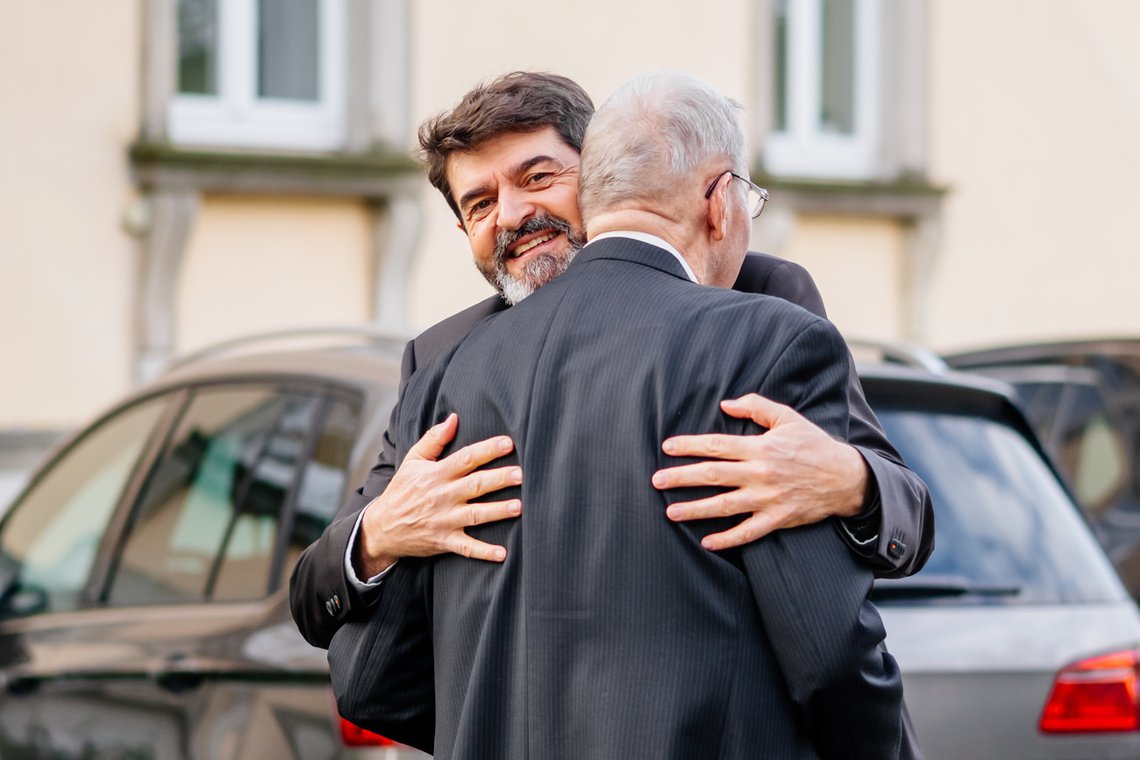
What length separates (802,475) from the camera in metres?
2.12

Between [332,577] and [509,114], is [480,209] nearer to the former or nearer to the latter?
[509,114]

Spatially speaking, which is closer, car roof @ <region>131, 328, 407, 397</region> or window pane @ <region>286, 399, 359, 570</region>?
window pane @ <region>286, 399, 359, 570</region>

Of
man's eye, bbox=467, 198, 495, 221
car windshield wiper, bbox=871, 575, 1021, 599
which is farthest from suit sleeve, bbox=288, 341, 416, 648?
car windshield wiper, bbox=871, 575, 1021, 599

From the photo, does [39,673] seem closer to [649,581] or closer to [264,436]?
[264,436]

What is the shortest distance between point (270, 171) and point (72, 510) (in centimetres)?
477

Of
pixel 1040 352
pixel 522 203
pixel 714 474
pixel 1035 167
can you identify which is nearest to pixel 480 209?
pixel 522 203

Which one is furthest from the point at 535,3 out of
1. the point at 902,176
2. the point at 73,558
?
the point at 73,558

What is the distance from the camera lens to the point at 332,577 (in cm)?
245

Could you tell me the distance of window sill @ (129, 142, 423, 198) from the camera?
29.2 feet

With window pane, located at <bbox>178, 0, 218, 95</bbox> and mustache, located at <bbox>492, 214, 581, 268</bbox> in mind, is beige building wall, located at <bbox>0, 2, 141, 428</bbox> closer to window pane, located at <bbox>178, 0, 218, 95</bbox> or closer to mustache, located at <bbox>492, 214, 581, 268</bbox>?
window pane, located at <bbox>178, 0, 218, 95</bbox>

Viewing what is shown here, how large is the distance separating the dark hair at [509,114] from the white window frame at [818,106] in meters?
8.92

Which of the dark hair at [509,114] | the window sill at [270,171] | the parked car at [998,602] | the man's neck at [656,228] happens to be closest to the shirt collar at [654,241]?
the man's neck at [656,228]

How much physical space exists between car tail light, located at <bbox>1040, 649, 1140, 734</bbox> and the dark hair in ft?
5.16

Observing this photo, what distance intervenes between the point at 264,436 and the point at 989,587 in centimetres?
167
